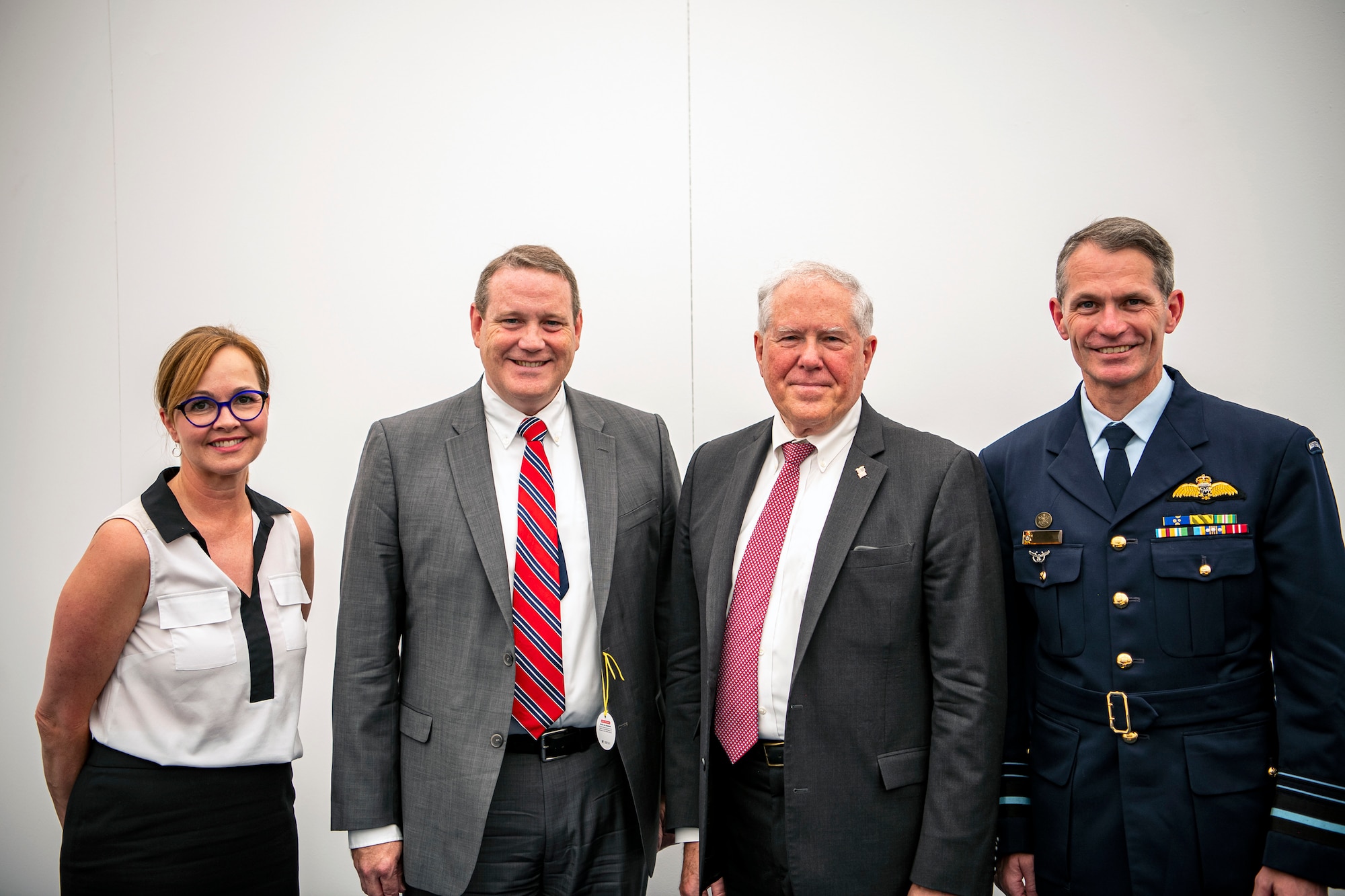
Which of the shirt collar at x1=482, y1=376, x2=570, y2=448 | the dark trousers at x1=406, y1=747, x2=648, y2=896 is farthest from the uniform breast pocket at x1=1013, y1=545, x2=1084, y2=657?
the shirt collar at x1=482, y1=376, x2=570, y2=448

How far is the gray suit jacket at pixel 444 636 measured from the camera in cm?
203

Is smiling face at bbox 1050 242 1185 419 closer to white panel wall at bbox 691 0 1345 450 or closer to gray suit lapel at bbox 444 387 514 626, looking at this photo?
white panel wall at bbox 691 0 1345 450

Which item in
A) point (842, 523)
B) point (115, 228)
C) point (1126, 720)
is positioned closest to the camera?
A: point (1126, 720)

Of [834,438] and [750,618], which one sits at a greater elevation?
[834,438]

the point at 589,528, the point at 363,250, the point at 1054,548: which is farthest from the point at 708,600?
the point at 363,250

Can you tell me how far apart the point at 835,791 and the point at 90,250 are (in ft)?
12.3

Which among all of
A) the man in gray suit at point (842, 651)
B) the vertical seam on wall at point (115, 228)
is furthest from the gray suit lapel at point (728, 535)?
the vertical seam on wall at point (115, 228)

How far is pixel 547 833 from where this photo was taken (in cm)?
203

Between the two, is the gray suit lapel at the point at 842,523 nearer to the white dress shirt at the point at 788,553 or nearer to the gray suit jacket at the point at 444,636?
the white dress shirt at the point at 788,553

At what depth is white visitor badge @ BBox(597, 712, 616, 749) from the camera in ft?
6.79

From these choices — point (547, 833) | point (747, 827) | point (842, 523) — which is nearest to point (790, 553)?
point (842, 523)

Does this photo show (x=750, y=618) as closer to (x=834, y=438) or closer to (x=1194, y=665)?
(x=834, y=438)

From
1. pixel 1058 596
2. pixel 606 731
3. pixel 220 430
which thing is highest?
pixel 220 430

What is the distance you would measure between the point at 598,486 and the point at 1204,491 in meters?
1.43
